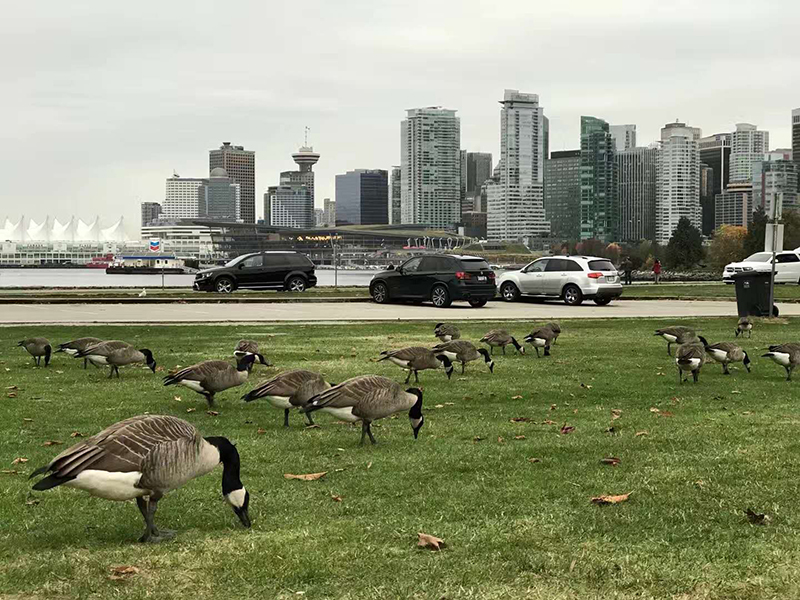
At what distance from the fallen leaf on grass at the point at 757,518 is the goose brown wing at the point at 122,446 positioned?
3.80 meters

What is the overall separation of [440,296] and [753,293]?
36.4ft

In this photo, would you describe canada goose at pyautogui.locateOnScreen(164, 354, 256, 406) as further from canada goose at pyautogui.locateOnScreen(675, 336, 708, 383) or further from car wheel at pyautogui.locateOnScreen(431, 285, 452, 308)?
car wheel at pyautogui.locateOnScreen(431, 285, 452, 308)

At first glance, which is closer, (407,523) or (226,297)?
(407,523)

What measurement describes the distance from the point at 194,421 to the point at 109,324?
1388 centimetres

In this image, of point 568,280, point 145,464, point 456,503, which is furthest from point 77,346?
point 568,280

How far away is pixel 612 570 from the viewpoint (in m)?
5.29

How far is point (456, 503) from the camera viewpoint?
22.1 ft

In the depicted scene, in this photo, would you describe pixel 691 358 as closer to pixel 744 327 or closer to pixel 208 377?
pixel 208 377

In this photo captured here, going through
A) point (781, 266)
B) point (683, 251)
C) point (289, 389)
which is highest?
point (683, 251)

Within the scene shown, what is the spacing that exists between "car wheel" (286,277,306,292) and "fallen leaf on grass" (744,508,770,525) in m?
33.9

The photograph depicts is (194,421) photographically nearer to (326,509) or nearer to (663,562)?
(326,509)

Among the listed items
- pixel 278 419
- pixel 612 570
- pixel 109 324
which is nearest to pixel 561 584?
pixel 612 570

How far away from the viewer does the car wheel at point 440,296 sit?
32.1m

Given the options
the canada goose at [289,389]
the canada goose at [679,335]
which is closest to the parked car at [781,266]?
the canada goose at [679,335]
